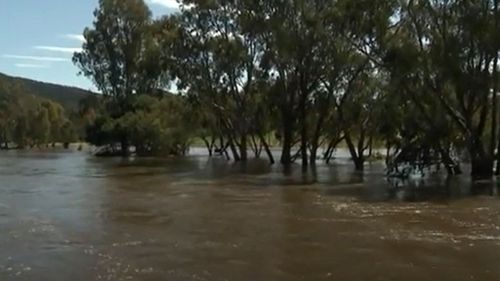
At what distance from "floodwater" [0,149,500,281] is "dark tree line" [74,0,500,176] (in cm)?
751

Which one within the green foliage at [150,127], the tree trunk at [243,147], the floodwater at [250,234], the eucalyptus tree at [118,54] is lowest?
the floodwater at [250,234]

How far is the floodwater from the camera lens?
11367 mm

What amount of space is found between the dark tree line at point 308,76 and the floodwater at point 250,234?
296 inches

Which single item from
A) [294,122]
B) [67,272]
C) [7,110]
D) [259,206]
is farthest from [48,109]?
[67,272]

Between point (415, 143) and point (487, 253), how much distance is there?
71.7ft

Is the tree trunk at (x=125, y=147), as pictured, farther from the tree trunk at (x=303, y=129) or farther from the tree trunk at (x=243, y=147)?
the tree trunk at (x=303, y=129)

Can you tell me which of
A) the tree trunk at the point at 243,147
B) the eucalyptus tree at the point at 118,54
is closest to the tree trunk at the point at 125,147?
the eucalyptus tree at the point at 118,54

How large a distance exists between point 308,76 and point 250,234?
33.1 metres

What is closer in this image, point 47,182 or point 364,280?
point 364,280

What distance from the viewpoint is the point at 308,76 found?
47625 mm

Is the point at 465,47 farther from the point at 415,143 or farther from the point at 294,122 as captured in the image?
the point at 294,122

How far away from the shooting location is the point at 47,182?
32000 mm

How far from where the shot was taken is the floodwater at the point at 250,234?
11367 mm

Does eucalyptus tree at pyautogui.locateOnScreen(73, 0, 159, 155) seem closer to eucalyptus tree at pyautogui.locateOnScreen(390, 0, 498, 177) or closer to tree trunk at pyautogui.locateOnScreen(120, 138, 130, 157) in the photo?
tree trunk at pyautogui.locateOnScreen(120, 138, 130, 157)
